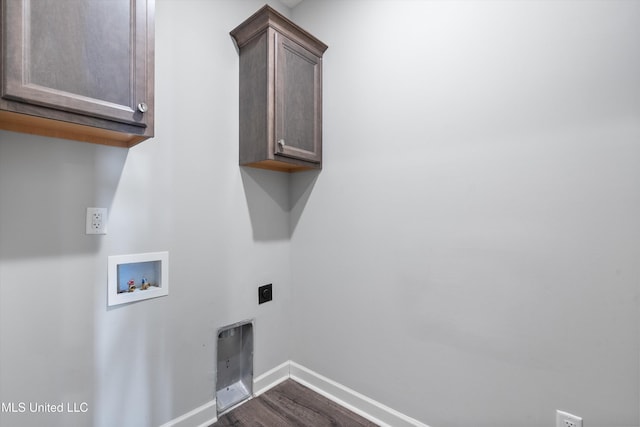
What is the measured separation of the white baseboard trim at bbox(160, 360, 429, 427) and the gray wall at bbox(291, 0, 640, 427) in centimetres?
6

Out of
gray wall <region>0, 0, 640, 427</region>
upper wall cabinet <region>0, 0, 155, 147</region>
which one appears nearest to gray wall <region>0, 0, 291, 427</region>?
gray wall <region>0, 0, 640, 427</region>

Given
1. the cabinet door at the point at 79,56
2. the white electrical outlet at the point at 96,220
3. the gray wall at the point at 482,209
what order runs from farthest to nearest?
the white electrical outlet at the point at 96,220 < the gray wall at the point at 482,209 < the cabinet door at the point at 79,56

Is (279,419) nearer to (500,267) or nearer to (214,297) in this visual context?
(214,297)

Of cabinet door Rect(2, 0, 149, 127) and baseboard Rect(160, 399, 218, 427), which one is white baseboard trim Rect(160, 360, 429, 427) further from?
cabinet door Rect(2, 0, 149, 127)

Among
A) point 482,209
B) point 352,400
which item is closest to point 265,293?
point 352,400

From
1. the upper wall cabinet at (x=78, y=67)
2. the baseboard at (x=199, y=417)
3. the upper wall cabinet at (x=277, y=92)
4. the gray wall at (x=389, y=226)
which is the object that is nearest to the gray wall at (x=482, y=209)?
the gray wall at (x=389, y=226)

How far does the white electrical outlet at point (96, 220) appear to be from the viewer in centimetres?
121

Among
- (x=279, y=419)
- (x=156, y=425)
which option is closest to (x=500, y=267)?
(x=279, y=419)

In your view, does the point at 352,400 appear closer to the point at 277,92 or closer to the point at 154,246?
the point at 154,246

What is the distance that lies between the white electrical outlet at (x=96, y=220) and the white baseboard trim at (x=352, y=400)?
153 cm

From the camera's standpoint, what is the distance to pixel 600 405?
1067 mm

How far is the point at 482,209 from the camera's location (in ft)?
4.32

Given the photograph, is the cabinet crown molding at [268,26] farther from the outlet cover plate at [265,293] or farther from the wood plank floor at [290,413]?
the wood plank floor at [290,413]

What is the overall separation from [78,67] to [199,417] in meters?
1.75
